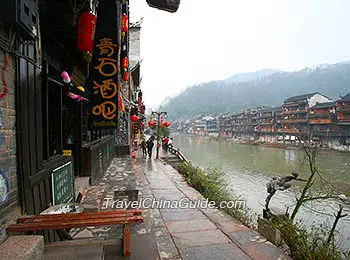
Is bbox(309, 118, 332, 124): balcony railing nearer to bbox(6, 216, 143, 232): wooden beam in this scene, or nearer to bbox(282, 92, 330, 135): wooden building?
bbox(282, 92, 330, 135): wooden building

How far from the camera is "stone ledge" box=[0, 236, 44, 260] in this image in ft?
7.91

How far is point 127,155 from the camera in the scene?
58.8ft

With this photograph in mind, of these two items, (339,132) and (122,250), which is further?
(339,132)

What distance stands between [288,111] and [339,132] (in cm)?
1380

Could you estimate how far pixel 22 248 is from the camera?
2574 millimetres

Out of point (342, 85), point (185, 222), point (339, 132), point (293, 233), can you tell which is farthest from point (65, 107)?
point (342, 85)

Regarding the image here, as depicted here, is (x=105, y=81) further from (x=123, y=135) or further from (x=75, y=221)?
(x=123, y=135)

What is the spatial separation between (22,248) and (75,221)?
0.66 m

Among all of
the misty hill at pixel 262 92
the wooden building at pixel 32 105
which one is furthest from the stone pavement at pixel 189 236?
the misty hill at pixel 262 92

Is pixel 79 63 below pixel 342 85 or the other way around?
below

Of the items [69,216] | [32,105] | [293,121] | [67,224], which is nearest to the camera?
[67,224]

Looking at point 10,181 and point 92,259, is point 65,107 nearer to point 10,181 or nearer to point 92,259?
point 10,181

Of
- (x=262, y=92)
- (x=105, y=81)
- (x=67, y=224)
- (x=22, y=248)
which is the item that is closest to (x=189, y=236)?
(x=67, y=224)

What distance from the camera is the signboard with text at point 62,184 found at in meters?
4.61
